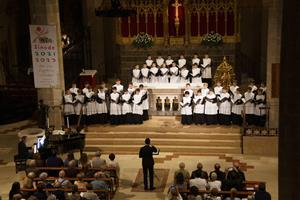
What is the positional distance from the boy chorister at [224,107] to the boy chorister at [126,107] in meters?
2.91

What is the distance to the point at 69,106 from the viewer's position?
746 inches

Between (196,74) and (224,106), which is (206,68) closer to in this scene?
(196,74)

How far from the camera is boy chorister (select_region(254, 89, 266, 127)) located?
58.2 feet

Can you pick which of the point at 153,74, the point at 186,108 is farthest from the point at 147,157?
the point at 153,74

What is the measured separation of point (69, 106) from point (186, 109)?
3.90 m

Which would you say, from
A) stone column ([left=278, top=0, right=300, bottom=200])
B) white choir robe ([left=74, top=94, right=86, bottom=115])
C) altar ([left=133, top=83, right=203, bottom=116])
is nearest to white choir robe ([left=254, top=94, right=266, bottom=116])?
altar ([left=133, top=83, right=203, bottom=116])

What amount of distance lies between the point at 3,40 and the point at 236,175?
1560 cm

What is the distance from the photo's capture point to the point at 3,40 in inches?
982

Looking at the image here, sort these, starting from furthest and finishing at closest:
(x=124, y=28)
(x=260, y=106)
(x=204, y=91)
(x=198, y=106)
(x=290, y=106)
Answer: (x=124, y=28) < (x=204, y=91) < (x=198, y=106) < (x=260, y=106) < (x=290, y=106)

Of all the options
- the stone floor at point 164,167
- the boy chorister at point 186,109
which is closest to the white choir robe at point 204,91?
the boy chorister at point 186,109

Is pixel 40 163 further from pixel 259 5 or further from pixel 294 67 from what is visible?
pixel 259 5

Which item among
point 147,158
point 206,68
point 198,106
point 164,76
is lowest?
point 147,158

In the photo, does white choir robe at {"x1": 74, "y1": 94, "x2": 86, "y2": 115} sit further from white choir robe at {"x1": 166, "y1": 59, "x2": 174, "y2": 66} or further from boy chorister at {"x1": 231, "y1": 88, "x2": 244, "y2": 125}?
boy chorister at {"x1": 231, "y1": 88, "x2": 244, "y2": 125}

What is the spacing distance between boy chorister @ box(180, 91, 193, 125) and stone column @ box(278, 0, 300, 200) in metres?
10.9
